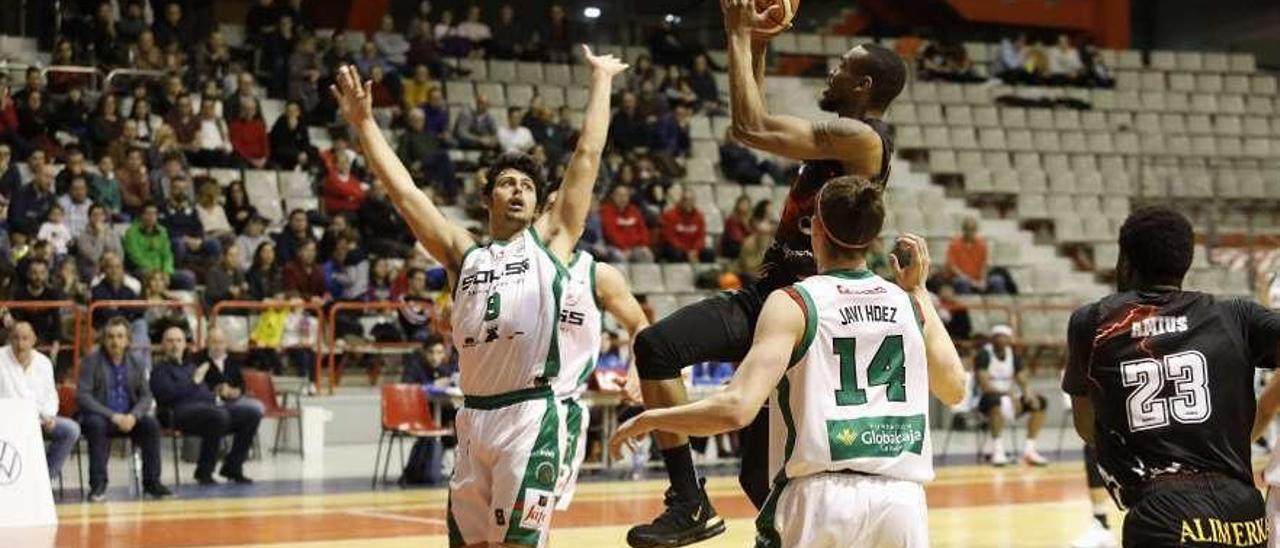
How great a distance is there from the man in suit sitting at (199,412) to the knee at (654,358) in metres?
9.07

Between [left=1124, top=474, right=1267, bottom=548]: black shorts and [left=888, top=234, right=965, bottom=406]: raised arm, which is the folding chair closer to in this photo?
[left=888, top=234, right=965, bottom=406]: raised arm

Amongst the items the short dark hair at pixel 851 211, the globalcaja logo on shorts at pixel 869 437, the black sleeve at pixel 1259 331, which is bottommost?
the globalcaja logo on shorts at pixel 869 437

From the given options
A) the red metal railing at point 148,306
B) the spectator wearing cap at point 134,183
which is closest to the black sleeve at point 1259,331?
the red metal railing at point 148,306

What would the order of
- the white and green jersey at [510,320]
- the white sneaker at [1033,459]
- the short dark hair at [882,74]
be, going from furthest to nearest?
the white sneaker at [1033,459] → the short dark hair at [882,74] → the white and green jersey at [510,320]

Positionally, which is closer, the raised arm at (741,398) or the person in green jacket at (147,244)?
the raised arm at (741,398)

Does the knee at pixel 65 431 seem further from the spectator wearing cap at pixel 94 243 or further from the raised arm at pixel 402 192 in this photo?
the raised arm at pixel 402 192

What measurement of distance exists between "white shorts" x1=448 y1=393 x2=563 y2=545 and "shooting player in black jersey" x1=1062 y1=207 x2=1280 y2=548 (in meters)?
1.94

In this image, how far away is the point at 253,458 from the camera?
16.4 meters

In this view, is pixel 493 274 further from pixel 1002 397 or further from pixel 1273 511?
pixel 1002 397

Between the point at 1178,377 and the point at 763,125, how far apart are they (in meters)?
1.67

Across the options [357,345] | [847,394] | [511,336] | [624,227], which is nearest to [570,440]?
[511,336]

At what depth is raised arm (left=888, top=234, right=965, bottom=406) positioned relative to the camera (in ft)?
18.0

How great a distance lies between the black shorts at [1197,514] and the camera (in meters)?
5.15

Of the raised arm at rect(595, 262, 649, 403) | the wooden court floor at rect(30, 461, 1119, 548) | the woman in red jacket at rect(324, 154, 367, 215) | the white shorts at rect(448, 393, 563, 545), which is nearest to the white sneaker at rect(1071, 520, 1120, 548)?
the wooden court floor at rect(30, 461, 1119, 548)
